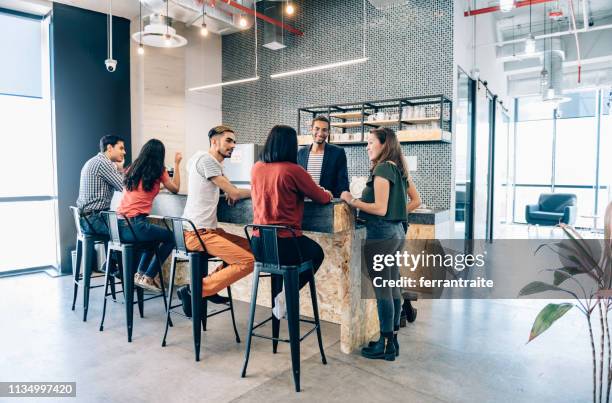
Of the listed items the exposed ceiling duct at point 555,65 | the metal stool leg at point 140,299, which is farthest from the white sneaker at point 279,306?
the exposed ceiling duct at point 555,65

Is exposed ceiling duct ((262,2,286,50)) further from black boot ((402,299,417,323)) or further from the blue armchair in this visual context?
the blue armchair

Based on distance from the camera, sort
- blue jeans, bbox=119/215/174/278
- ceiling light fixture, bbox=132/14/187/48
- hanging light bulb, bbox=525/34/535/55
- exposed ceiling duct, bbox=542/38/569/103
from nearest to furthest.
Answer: blue jeans, bbox=119/215/174/278
ceiling light fixture, bbox=132/14/187/48
hanging light bulb, bbox=525/34/535/55
exposed ceiling duct, bbox=542/38/569/103

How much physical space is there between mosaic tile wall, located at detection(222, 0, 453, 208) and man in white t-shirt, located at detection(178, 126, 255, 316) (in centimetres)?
307

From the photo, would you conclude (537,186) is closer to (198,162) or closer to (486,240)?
(486,240)

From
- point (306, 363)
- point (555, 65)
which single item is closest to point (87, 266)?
point (306, 363)

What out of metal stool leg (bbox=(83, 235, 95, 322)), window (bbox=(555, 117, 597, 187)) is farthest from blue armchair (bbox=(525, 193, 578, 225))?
metal stool leg (bbox=(83, 235, 95, 322))

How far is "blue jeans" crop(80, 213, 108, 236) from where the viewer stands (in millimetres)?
3953

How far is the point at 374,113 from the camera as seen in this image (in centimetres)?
570

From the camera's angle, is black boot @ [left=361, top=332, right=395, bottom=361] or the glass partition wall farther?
the glass partition wall

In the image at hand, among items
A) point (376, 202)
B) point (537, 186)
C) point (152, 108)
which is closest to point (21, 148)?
point (152, 108)

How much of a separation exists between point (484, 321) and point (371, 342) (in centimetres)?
131

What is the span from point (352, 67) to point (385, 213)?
12.6 ft

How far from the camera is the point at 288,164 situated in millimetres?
2557

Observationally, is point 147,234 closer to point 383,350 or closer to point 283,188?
point 283,188
